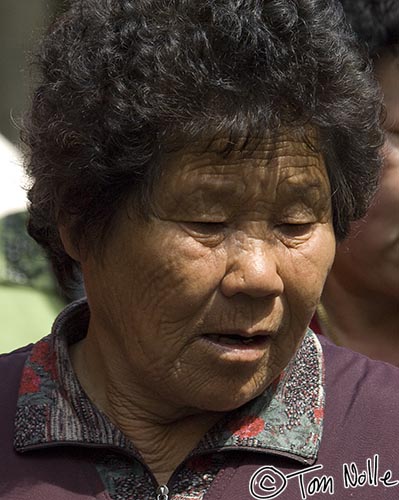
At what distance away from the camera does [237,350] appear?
223 cm

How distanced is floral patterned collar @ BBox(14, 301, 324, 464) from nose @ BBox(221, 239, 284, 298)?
30 centimetres

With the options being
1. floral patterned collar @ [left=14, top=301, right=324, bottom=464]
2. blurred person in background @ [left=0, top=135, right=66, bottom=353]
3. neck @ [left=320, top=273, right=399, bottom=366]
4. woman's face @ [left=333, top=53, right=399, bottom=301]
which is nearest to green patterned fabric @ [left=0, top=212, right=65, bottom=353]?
blurred person in background @ [left=0, top=135, right=66, bottom=353]

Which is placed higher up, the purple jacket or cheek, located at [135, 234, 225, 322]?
cheek, located at [135, 234, 225, 322]

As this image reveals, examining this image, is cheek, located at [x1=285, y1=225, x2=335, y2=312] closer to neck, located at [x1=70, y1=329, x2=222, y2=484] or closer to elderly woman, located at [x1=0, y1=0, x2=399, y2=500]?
elderly woman, located at [x1=0, y1=0, x2=399, y2=500]

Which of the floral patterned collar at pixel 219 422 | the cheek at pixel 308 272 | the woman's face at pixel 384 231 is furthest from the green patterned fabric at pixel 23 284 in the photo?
the cheek at pixel 308 272

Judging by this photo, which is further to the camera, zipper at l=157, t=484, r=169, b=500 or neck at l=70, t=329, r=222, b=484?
neck at l=70, t=329, r=222, b=484

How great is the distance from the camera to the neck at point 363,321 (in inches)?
123

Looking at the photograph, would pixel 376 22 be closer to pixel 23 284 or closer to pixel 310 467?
pixel 310 467

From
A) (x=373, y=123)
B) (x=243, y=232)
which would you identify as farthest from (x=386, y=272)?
(x=243, y=232)

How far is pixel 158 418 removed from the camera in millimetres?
2420

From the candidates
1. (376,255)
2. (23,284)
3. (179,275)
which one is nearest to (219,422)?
(179,275)

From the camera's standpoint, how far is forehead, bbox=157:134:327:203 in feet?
7.16

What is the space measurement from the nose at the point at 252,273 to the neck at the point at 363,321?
0.97 metres

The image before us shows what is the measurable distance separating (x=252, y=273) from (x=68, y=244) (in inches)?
18.0
